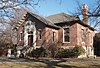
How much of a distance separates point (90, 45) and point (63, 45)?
25.7 feet

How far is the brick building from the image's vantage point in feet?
120

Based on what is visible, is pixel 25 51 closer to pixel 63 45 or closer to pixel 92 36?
pixel 63 45

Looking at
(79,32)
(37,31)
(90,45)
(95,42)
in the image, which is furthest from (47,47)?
(95,42)

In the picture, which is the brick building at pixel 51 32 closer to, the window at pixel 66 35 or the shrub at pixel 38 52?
the window at pixel 66 35

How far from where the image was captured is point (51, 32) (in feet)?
123

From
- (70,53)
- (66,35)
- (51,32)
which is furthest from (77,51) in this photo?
(51,32)

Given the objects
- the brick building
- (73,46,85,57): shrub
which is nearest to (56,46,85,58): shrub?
(73,46,85,57): shrub

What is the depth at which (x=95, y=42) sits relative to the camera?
1810 inches

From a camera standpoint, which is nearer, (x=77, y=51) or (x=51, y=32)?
(x=77, y=51)

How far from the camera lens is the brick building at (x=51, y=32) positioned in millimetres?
36500

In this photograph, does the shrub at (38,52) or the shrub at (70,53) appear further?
the shrub at (38,52)

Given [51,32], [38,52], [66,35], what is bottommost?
[38,52]

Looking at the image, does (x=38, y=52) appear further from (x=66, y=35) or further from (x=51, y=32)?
(x=66, y=35)

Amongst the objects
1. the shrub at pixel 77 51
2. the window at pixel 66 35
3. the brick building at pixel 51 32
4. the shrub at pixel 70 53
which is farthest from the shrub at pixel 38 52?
the shrub at pixel 77 51
